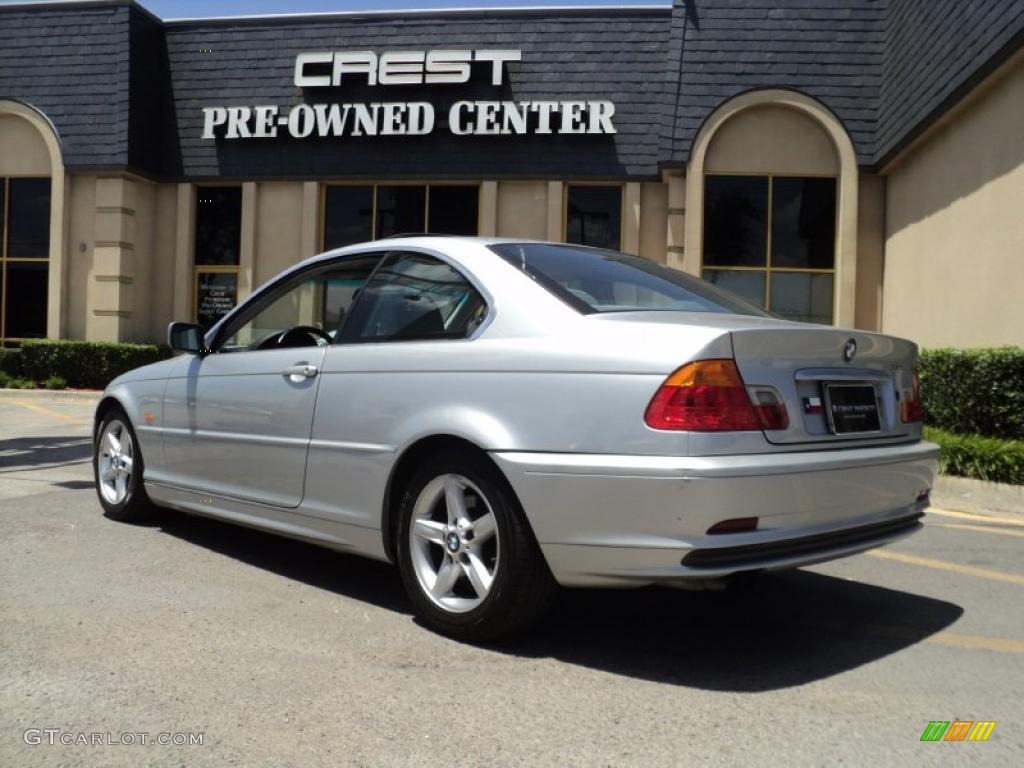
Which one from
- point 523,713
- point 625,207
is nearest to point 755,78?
point 625,207

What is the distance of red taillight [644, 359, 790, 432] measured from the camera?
3.11 meters

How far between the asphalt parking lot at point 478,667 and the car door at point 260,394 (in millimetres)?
494

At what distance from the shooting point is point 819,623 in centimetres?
398

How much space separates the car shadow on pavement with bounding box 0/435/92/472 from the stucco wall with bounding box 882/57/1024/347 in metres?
9.45

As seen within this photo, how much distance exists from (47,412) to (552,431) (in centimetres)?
1223

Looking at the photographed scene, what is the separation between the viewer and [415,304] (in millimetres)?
4121

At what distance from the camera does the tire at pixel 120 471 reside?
559cm

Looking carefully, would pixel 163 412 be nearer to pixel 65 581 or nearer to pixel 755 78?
pixel 65 581

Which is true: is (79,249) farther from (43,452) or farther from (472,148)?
(43,452)

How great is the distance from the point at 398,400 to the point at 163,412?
6.78 ft

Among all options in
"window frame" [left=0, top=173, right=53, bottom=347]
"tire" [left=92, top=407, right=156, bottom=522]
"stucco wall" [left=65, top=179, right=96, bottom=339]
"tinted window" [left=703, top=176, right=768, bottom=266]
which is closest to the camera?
"tire" [left=92, top=407, right=156, bottom=522]

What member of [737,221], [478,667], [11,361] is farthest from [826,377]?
[11,361]

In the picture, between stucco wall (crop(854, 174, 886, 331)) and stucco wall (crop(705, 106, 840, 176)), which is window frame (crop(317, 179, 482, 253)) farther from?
stucco wall (crop(854, 174, 886, 331))

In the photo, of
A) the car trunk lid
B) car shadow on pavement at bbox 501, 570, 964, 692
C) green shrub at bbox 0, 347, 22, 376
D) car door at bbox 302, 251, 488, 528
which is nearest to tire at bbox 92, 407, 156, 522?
car door at bbox 302, 251, 488, 528
